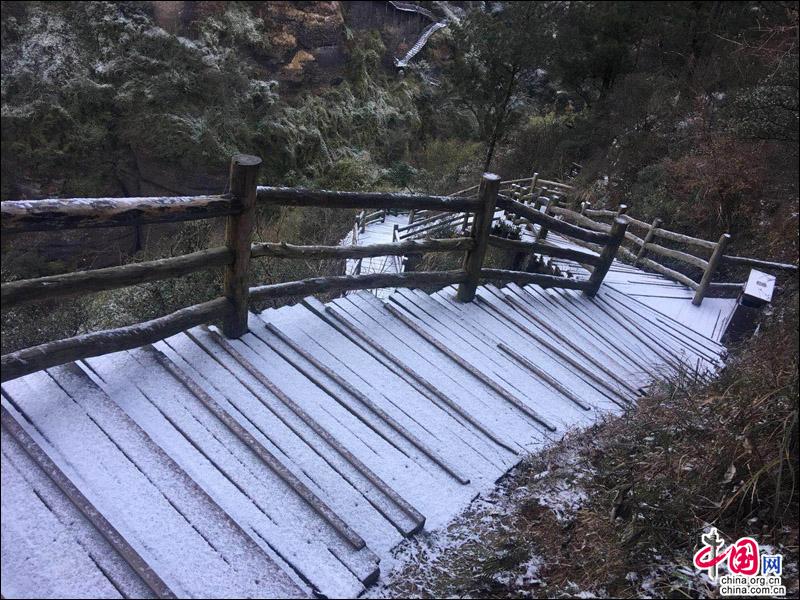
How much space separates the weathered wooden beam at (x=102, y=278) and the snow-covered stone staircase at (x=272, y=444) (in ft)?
1.33

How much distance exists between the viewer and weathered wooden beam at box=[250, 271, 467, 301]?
10.7 feet

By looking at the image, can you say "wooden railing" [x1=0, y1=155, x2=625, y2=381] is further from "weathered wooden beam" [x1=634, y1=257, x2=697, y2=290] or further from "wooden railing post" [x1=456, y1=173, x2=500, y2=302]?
"weathered wooden beam" [x1=634, y1=257, x2=697, y2=290]

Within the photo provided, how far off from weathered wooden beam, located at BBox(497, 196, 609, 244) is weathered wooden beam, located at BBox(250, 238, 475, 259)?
1.53 feet

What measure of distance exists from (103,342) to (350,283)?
1571 millimetres

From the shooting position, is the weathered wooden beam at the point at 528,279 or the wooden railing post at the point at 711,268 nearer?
the weathered wooden beam at the point at 528,279

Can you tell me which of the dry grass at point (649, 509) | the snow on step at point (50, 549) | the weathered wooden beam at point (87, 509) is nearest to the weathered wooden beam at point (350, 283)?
the weathered wooden beam at point (87, 509)

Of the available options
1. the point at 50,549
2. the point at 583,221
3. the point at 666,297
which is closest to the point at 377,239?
the point at 583,221

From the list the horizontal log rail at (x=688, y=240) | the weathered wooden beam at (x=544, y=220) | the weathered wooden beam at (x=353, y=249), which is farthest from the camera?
the horizontal log rail at (x=688, y=240)

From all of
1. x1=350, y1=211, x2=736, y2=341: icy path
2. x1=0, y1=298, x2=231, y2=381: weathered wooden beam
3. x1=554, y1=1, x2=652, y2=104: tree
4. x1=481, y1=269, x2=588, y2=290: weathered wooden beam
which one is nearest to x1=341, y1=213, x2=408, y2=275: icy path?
x1=350, y1=211, x2=736, y2=341: icy path

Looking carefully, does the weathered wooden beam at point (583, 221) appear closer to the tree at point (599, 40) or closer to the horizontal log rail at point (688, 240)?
the horizontal log rail at point (688, 240)

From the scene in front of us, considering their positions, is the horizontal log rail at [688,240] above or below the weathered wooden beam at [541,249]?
below

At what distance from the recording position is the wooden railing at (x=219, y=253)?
6.94 ft

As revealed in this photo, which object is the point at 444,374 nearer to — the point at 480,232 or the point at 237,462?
the point at 480,232

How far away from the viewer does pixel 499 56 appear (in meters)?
15.9
